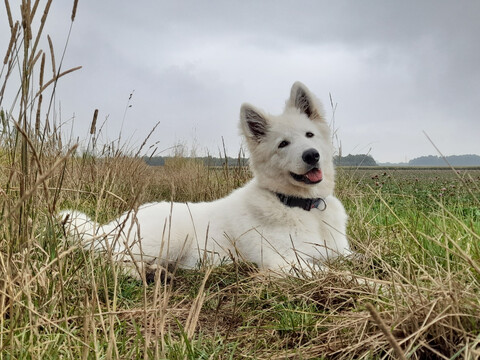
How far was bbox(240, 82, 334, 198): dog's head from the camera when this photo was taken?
3707mm

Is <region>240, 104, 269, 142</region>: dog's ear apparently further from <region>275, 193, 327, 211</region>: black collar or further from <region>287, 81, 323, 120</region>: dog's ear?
<region>275, 193, 327, 211</region>: black collar

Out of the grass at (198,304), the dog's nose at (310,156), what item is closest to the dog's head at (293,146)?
the dog's nose at (310,156)

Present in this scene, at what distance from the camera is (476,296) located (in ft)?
5.84

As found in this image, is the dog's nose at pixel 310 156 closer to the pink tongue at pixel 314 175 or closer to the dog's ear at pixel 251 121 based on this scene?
the pink tongue at pixel 314 175

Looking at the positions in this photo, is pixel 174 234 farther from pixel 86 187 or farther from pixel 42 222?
pixel 86 187

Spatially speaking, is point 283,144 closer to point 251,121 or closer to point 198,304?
point 251,121

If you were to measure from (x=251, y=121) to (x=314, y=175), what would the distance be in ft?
2.91

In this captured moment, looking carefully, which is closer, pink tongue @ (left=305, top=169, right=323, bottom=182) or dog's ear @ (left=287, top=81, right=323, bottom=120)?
pink tongue @ (left=305, top=169, right=323, bottom=182)

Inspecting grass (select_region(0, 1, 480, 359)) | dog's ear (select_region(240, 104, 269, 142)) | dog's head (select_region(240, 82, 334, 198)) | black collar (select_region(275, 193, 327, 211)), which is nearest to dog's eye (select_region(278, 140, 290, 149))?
dog's head (select_region(240, 82, 334, 198))

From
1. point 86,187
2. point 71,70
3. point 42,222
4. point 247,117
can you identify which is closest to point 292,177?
point 247,117

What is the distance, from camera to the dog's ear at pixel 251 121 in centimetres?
411

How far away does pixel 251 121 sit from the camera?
4176 millimetres

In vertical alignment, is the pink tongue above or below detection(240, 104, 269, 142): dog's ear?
below

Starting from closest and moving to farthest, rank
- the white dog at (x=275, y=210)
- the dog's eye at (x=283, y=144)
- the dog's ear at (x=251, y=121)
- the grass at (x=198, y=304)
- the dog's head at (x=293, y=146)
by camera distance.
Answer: the grass at (x=198, y=304), the white dog at (x=275, y=210), the dog's head at (x=293, y=146), the dog's eye at (x=283, y=144), the dog's ear at (x=251, y=121)
